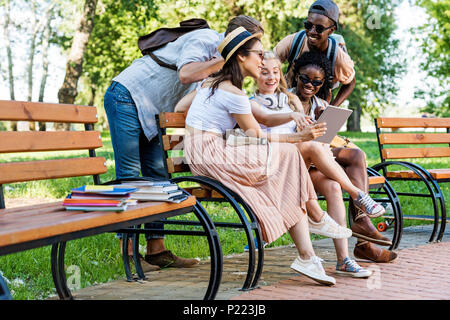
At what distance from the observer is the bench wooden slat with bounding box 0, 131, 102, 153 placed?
3.43 meters

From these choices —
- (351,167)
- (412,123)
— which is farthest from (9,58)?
(351,167)

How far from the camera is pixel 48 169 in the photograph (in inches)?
143

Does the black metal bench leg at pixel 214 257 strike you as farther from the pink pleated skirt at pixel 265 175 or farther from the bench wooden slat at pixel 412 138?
the bench wooden slat at pixel 412 138

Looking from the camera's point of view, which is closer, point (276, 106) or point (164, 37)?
point (164, 37)

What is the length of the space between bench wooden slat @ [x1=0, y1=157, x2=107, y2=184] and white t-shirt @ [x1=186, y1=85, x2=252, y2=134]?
69cm

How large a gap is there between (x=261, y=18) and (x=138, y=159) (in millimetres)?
17884

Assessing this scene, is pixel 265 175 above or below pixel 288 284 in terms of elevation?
above

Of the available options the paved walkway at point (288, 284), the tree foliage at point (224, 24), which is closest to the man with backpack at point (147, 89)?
the paved walkway at point (288, 284)

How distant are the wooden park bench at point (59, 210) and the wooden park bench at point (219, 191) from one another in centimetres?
34

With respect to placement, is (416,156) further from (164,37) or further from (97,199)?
(97,199)

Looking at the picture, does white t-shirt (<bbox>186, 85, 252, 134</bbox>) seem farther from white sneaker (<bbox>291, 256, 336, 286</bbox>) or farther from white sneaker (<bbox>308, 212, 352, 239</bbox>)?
white sneaker (<bbox>291, 256, 336, 286</bbox>)

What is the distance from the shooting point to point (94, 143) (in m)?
4.06

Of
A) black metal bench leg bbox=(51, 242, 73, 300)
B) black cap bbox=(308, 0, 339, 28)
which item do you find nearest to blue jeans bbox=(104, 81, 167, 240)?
black metal bench leg bbox=(51, 242, 73, 300)

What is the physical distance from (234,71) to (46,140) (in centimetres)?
131
